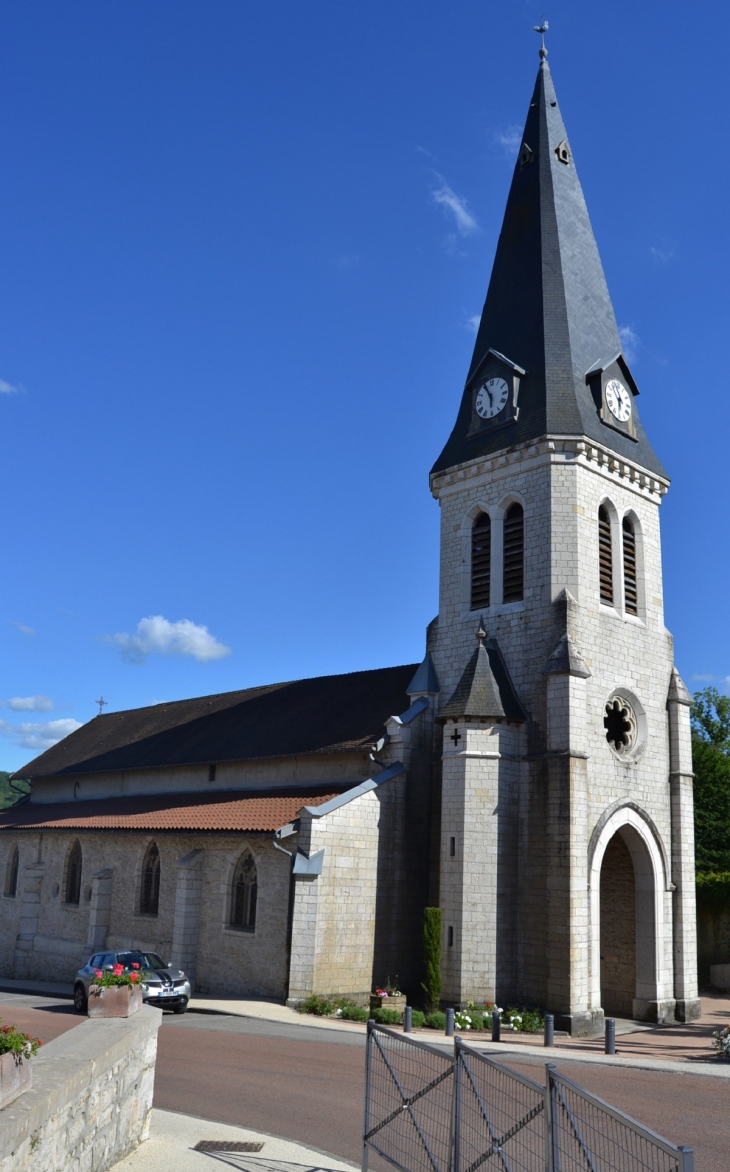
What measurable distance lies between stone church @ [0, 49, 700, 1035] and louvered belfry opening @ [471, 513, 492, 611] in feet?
0.22

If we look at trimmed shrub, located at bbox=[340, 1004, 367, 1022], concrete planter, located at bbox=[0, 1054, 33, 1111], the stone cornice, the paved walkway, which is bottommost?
trimmed shrub, located at bbox=[340, 1004, 367, 1022]

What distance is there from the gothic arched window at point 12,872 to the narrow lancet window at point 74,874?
434cm

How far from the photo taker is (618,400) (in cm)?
2644

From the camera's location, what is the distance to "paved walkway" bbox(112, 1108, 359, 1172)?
27.7 ft

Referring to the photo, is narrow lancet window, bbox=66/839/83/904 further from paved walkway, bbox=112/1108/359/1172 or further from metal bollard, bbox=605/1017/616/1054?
paved walkway, bbox=112/1108/359/1172

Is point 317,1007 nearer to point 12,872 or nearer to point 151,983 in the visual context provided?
point 151,983

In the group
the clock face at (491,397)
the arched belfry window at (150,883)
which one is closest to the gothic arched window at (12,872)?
the arched belfry window at (150,883)

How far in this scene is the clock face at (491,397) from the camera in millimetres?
26250

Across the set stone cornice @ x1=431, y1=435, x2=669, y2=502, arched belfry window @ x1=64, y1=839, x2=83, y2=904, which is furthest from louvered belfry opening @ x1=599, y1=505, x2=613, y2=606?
arched belfry window @ x1=64, y1=839, x2=83, y2=904

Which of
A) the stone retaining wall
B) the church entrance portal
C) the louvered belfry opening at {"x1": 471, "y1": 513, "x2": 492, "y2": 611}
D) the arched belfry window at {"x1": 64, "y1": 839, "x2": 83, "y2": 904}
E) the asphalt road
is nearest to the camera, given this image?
the stone retaining wall

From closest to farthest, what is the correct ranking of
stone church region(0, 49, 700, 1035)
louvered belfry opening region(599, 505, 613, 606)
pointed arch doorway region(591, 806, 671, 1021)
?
stone church region(0, 49, 700, 1035)
pointed arch doorway region(591, 806, 671, 1021)
louvered belfry opening region(599, 505, 613, 606)

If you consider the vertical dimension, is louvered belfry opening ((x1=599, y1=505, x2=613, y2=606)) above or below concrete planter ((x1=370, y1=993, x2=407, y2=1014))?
above

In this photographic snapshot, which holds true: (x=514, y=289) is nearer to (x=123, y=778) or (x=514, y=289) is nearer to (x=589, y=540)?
(x=589, y=540)

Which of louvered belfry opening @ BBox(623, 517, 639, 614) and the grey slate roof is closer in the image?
louvered belfry opening @ BBox(623, 517, 639, 614)
